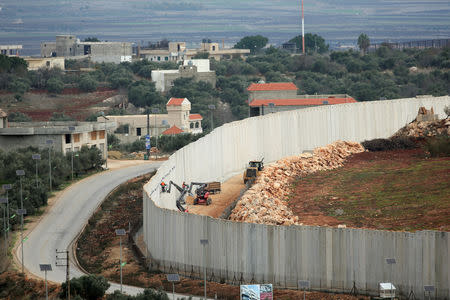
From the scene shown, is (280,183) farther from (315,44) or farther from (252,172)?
(315,44)

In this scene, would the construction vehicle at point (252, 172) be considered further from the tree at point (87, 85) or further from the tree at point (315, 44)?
the tree at point (315, 44)

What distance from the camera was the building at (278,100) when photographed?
72250 millimetres

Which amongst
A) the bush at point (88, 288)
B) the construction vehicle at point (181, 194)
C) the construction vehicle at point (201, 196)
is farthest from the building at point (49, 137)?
the bush at point (88, 288)

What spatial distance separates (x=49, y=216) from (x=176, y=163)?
5.32m

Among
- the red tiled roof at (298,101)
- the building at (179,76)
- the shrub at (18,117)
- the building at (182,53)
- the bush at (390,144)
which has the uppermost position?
the building at (182,53)

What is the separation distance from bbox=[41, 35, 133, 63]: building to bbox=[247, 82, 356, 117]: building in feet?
296

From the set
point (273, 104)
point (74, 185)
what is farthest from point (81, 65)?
point (74, 185)

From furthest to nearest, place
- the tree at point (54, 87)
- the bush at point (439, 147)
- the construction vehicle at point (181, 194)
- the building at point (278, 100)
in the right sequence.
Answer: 1. the tree at point (54, 87)
2. the building at point (278, 100)
3. the bush at point (439, 147)
4. the construction vehicle at point (181, 194)

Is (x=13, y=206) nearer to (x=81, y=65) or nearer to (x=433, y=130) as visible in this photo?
(x=433, y=130)

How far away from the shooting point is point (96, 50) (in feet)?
584

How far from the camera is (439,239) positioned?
1030 inches

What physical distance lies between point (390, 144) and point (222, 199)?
17.0 m

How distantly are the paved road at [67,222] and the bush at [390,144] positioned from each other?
12.6m

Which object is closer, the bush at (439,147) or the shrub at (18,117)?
the bush at (439,147)
